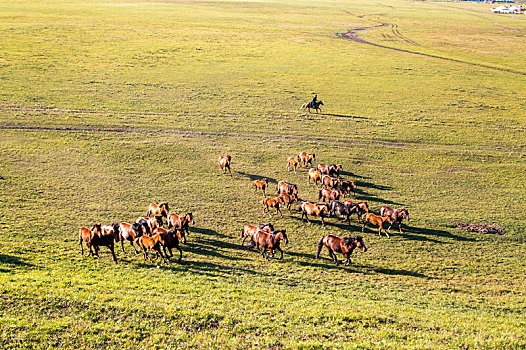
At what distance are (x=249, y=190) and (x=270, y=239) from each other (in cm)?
910

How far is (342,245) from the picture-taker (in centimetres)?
1834

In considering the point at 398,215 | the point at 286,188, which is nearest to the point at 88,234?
the point at 286,188

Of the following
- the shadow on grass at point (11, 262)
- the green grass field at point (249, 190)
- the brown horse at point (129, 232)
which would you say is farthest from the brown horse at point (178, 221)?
the shadow on grass at point (11, 262)

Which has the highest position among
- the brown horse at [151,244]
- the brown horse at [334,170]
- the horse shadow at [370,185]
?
the brown horse at [334,170]

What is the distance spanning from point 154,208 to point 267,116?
24.8m

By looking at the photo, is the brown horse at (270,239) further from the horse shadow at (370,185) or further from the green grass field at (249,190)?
the horse shadow at (370,185)

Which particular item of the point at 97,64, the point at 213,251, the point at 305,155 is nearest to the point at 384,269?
the point at 213,251

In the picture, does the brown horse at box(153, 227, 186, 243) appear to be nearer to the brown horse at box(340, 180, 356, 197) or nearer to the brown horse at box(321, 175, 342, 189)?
the brown horse at box(321, 175, 342, 189)

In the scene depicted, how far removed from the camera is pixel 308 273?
17.8 m

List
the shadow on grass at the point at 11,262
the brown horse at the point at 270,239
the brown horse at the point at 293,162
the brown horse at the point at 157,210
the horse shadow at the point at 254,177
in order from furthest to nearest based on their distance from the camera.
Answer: the brown horse at the point at 293,162 → the horse shadow at the point at 254,177 → the brown horse at the point at 157,210 → the brown horse at the point at 270,239 → the shadow on grass at the point at 11,262

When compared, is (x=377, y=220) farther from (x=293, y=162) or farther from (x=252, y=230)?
(x=293, y=162)

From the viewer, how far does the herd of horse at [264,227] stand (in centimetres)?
1794

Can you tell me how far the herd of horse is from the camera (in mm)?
17942

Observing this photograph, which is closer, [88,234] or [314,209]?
[88,234]
